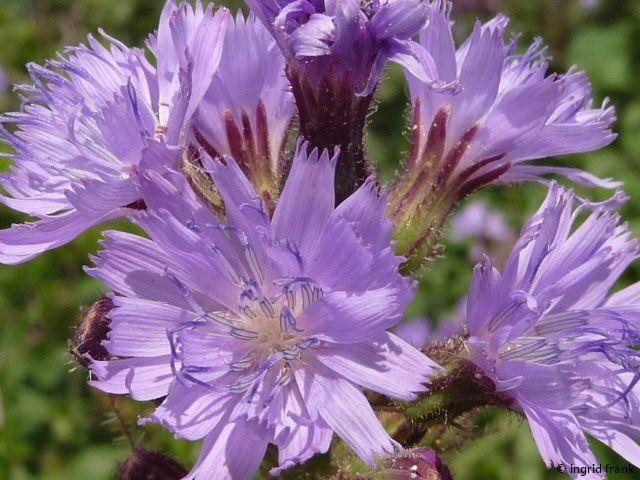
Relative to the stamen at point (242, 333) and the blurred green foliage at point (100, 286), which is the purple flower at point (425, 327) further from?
the stamen at point (242, 333)

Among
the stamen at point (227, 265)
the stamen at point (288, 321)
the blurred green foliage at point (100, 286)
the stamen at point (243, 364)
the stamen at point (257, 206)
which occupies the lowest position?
the blurred green foliage at point (100, 286)

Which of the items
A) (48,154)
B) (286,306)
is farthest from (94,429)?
(286,306)

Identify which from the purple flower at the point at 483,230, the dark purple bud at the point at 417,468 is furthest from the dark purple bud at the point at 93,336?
the purple flower at the point at 483,230

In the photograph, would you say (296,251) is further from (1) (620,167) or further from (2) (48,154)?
(1) (620,167)

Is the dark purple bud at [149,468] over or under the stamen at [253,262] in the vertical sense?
under

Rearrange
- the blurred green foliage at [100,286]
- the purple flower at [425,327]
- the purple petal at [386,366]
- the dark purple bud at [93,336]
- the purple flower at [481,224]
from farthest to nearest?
the purple flower at [481,224] → the purple flower at [425,327] → the blurred green foliage at [100,286] → the dark purple bud at [93,336] → the purple petal at [386,366]

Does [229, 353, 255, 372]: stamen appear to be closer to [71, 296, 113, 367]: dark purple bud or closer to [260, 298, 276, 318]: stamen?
[260, 298, 276, 318]: stamen

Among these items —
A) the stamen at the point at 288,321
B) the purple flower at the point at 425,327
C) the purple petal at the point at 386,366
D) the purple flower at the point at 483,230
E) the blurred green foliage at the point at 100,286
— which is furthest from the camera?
the purple flower at the point at 483,230
